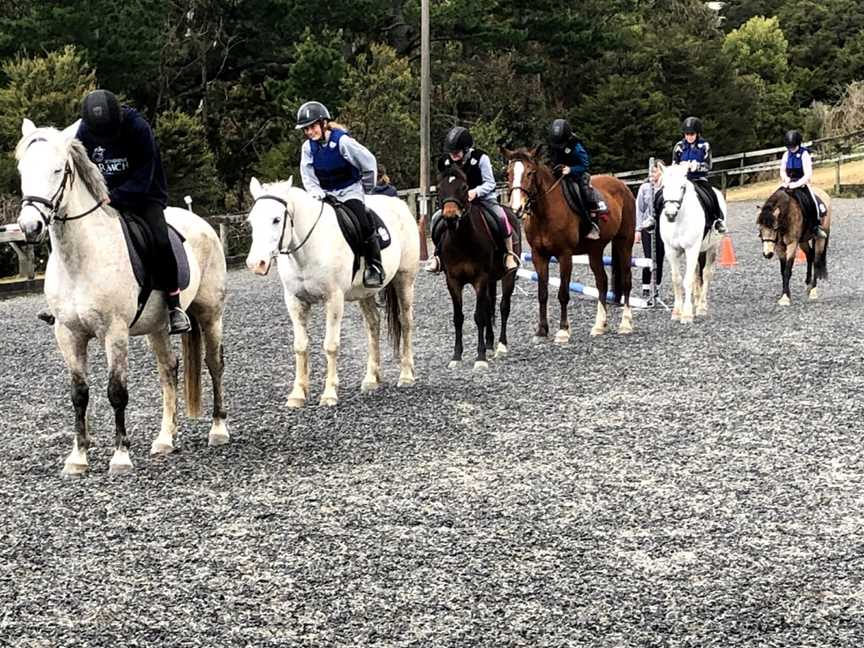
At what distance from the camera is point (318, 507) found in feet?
21.4

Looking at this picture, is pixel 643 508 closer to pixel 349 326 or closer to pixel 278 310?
pixel 349 326

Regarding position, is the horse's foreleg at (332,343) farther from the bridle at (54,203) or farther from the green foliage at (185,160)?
the green foliage at (185,160)

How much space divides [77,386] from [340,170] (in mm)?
3569

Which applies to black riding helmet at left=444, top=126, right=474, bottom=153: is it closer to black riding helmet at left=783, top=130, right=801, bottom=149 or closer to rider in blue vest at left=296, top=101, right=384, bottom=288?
rider in blue vest at left=296, top=101, right=384, bottom=288

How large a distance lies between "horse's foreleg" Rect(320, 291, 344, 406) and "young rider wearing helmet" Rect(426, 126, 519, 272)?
7.32 ft

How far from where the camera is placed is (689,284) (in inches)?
555

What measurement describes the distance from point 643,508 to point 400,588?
1709 millimetres

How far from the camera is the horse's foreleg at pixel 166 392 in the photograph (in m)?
8.02

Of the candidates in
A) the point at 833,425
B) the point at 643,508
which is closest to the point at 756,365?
the point at 833,425

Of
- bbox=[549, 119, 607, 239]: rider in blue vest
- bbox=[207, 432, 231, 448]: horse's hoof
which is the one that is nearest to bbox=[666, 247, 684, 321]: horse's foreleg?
bbox=[549, 119, 607, 239]: rider in blue vest

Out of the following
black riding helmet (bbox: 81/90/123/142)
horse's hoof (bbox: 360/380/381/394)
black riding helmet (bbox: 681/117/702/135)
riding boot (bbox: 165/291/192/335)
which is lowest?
horse's hoof (bbox: 360/380/381/394)

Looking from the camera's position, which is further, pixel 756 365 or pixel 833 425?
pixel 756 365

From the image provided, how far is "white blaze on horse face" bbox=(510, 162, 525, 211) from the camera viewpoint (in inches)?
488

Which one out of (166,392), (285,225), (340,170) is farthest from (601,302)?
(166,392)
